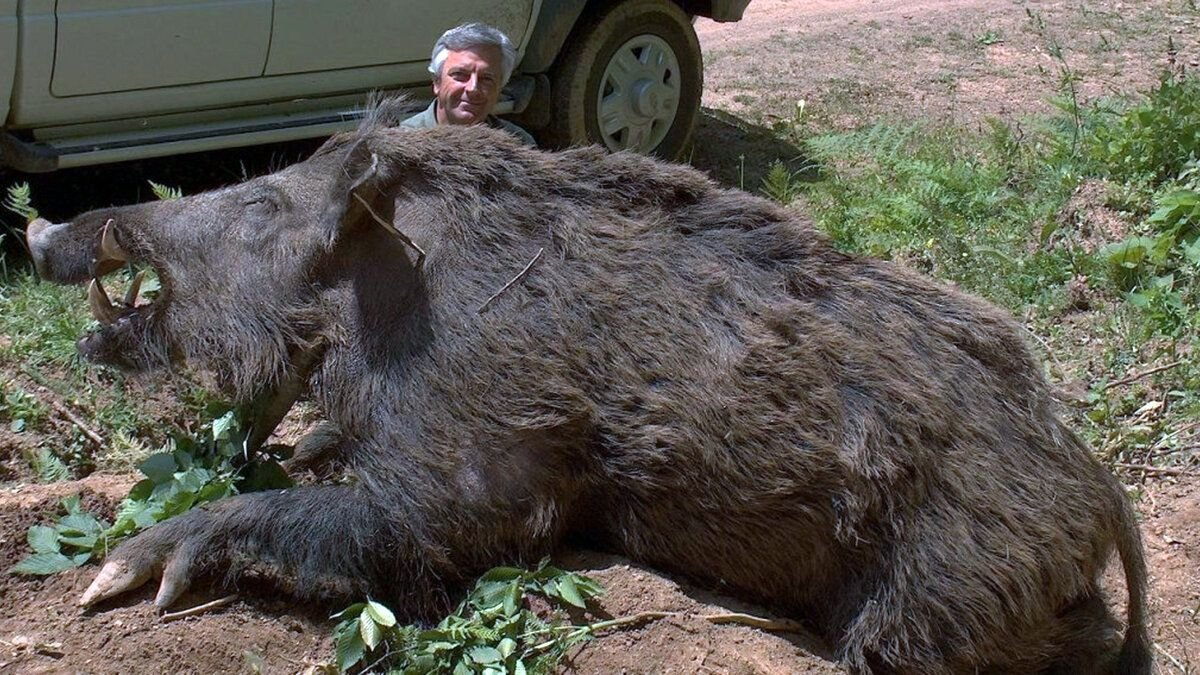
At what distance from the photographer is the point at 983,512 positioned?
3762mm

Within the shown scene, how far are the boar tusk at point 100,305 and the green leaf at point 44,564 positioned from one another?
2.42ft

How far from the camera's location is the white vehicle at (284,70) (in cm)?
596

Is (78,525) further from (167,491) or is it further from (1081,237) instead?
(1081,237)

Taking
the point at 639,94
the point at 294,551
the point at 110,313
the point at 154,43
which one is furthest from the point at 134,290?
the point at 639,94

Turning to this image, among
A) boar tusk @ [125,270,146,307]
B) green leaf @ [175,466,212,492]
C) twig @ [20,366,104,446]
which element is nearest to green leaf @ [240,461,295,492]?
green leaf @ [175,466,212,492]

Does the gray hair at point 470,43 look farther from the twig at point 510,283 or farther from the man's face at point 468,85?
the twig at point 510,283

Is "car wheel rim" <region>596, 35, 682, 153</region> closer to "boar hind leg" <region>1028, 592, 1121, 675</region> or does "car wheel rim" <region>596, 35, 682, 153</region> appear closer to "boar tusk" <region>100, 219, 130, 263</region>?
"boar tusk" <region>100, 219, 130, 263</region>

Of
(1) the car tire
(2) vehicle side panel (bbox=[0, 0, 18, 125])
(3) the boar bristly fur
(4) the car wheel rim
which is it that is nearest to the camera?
(3) the boar bristly fur

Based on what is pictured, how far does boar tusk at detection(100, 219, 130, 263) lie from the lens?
3.97 m

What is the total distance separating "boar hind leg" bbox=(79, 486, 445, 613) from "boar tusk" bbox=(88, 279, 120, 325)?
2.46 ft

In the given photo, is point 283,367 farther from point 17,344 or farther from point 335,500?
point 17,344

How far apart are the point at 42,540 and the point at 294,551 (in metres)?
0.74

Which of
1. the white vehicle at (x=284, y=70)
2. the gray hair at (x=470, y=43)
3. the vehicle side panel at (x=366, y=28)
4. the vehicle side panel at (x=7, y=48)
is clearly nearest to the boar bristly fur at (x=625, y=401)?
the gray hair at (x=470, y=43)

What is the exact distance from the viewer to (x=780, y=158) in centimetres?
866
